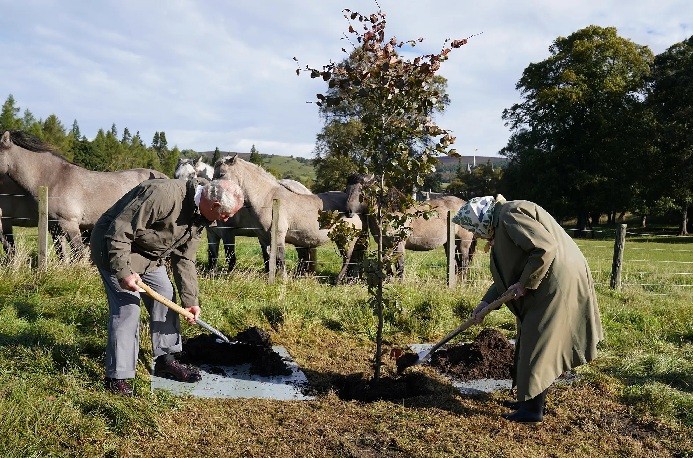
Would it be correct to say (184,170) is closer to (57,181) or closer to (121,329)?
(57,181)

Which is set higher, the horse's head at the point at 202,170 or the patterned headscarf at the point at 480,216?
the horse's head at the point at 202,170

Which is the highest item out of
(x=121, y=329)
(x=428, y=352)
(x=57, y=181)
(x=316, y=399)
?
(x=57, y=181)

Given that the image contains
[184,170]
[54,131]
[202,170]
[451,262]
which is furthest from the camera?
[54,131]

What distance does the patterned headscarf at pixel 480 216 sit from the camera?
478cm

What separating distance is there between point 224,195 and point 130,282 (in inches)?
36.0

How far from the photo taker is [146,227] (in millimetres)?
4688

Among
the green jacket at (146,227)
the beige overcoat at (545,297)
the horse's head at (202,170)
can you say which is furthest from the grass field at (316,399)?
the horse's head at (202,170)

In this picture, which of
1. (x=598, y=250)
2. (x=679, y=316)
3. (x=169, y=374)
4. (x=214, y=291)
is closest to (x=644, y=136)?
(x=598, y=250)

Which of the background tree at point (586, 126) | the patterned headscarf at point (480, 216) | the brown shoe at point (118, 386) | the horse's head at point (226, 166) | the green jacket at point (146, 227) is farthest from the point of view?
the background tree at point (586, 126)

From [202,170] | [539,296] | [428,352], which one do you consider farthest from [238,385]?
[202,170]

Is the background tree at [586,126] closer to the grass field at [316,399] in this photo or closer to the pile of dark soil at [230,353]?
the grass field at [316,399]

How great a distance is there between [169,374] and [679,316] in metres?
7.10

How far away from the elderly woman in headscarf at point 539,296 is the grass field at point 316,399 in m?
0.43

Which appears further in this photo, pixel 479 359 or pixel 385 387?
pixel 479 359
